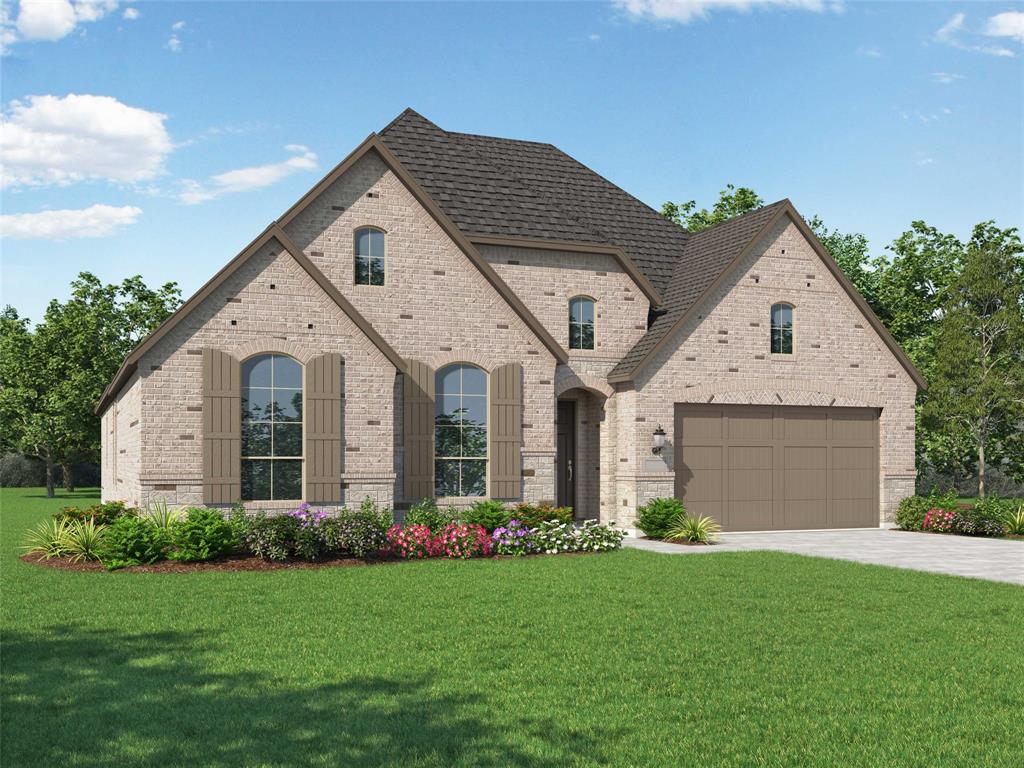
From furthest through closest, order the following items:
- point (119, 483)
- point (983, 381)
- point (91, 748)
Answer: point (983, 381)
point (119, 483)
point (91, 748)

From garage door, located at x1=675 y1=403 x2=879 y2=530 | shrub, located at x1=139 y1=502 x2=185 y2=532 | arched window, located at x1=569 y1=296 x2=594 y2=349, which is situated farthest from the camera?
arched window, located at x1=569 y1=296 x2=594 y2=349

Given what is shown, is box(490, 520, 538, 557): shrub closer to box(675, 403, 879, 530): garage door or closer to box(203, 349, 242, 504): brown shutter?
box(203, 349, 242, 504): brown shutter

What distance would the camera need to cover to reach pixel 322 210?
20.1m

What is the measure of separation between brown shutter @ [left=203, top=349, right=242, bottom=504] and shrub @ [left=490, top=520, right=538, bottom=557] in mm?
4658

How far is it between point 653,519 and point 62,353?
32484 millimetres

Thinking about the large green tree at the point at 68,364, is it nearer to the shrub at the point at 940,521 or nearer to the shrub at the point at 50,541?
the shrub at the point at 50,541

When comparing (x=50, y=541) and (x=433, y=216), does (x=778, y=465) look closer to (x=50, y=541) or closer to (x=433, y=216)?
(x=433, y=216)

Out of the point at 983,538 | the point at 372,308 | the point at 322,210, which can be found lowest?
the point at 983,538

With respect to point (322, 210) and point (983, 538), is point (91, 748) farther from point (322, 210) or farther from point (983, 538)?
point (983, 538)

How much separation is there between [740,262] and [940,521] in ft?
25.0

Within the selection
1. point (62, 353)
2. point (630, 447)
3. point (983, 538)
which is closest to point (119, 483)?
point (630, 447)

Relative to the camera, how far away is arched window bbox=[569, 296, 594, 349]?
23.1 meters

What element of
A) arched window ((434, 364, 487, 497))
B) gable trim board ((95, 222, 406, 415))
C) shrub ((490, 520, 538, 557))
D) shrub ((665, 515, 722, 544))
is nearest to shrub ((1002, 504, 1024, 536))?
shrub ((665, 515, 722, 544))

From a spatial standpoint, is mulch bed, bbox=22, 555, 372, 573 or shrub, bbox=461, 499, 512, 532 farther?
shrub, bbox=461, 499, 512, 532
